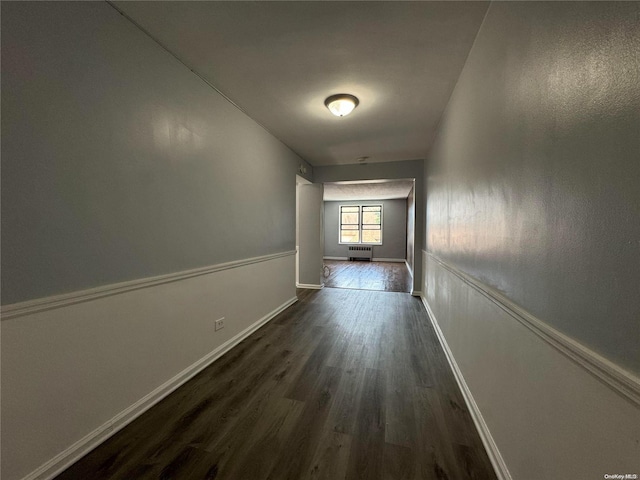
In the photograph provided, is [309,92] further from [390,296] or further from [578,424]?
[390,296]

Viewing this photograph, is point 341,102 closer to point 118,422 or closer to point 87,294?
point 87,294

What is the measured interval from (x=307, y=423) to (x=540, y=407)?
123cm

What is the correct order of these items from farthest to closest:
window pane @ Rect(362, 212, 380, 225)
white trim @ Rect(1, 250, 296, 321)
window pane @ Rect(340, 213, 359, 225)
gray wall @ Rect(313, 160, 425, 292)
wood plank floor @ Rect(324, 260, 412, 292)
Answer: window pane @ Rect(340, 213, 359, 225) < window pane @ Rect(362, 212, 380, 225) < wood plank floor @ Rect(324, 260, 412, 292) < gray wall @ Rect(313, 160, 425, 292) < white trim @ Rect(1, 250, 296, 321)

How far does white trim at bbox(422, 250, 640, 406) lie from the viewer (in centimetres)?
59

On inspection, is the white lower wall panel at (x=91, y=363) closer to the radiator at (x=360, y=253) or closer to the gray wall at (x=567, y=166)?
the gray wall at (x=567, y=166)

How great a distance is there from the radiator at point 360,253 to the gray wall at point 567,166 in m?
8.82

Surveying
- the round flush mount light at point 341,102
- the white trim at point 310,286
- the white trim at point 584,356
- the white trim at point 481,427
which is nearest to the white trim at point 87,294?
the round flush mount light at point 341,102

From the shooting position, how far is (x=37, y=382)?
46.0 inches

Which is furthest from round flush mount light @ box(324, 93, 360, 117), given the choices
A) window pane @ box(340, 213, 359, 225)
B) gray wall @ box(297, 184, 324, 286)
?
window pane @ box(340, 213, 359, 225)

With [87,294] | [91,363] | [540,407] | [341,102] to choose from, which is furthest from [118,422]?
[341,102]

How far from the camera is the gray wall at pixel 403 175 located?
186 inches

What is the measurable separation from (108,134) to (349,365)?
2.44 meters

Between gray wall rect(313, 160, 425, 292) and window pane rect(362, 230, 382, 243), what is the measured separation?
5406 mm

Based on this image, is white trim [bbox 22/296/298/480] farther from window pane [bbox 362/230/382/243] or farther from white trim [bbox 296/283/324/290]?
window pane [bbox 362/230/382/243]
